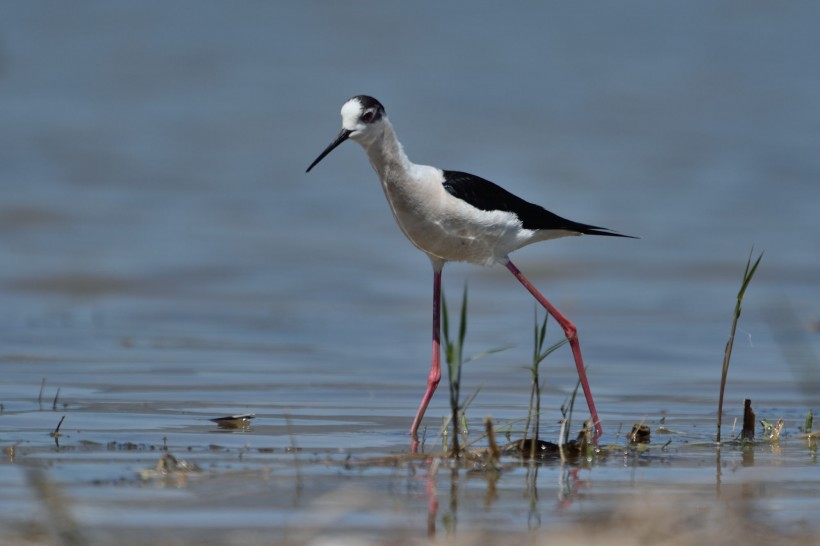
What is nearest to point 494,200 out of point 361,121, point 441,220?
point 441,220

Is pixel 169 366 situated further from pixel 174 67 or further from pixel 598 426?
pixel 174 67

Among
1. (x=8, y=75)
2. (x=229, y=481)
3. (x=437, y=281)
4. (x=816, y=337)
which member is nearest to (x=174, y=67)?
(x=8, y=75)

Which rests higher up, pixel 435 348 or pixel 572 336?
pixel 572 336

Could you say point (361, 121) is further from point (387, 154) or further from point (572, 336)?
point (572, 336)

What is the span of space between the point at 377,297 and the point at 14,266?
3.68 metres

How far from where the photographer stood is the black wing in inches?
245

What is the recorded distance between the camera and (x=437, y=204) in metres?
6.12

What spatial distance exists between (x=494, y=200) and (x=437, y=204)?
324 mm

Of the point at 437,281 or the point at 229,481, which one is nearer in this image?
the point at 229,481

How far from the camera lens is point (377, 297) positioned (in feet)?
40.9

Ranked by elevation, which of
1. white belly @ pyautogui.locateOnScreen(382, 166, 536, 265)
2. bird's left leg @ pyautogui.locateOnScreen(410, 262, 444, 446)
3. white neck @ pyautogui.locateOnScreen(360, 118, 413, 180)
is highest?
white neck @ pyautogui.locateOnScreen(360, 118, 413, 180)

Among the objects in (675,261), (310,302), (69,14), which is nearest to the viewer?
(310,302)

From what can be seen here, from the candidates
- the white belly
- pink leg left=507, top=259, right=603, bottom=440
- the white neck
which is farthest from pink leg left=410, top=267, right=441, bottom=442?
the white neck

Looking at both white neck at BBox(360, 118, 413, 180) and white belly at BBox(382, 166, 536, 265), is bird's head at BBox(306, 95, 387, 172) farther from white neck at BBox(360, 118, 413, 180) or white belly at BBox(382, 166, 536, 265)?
white belly at BBox(382, 166, 536, 265)
